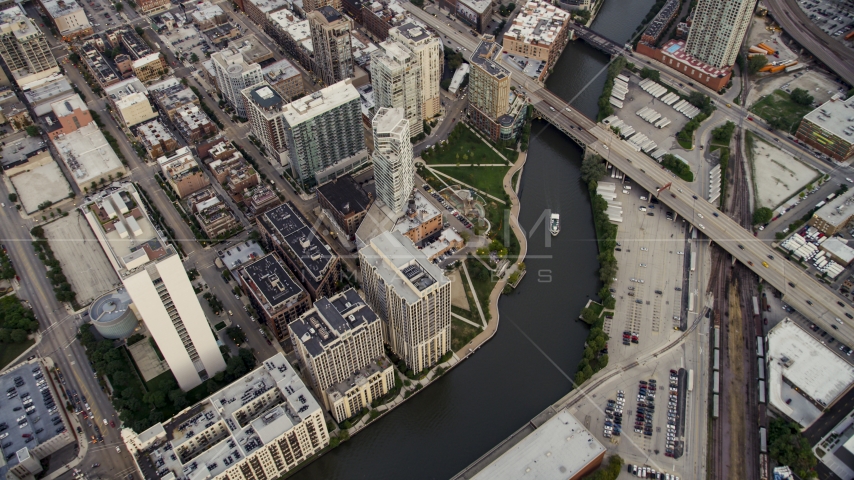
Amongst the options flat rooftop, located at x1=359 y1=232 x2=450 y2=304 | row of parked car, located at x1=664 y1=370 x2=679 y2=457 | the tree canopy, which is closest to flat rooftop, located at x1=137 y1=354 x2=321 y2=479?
flat rooftop, located at x1=359 y1=232 x2=450 y2=304

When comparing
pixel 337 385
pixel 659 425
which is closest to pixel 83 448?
pixel 337 385

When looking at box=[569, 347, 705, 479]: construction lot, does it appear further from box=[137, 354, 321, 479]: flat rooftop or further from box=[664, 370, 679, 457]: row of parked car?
box=[137, 354, 321, 479]: flat rooftop

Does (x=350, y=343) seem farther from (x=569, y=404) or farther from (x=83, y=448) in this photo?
(x=83, y=448)

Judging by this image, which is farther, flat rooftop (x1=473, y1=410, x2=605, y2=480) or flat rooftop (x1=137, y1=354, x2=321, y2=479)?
flat rooftop (x1=473, y1=410, x2=605, y2=480)

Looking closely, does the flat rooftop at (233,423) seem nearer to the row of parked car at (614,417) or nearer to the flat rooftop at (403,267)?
the flat rooftop at (403,267)

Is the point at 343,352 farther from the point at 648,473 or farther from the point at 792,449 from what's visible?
the point at 792,449

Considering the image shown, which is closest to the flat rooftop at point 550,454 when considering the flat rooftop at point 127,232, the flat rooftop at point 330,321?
the flat rooftop at point 330,321

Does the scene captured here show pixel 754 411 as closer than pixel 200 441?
No
